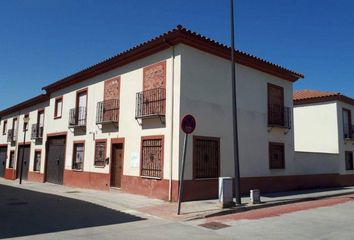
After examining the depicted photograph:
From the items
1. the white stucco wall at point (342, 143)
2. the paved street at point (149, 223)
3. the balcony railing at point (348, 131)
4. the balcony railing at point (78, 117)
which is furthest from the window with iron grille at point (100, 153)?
the balcony railing at point (348, 131)

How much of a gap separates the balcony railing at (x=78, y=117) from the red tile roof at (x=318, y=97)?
14.6m

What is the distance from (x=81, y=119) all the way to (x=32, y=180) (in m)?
8.52

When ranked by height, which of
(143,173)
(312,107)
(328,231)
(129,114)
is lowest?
(328,231)

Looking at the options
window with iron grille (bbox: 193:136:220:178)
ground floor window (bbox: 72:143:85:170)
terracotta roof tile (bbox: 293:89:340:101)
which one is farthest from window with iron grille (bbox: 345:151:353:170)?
ground floor window (bbox: 72:143:85:170)

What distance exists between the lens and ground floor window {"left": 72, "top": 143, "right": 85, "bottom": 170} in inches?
747

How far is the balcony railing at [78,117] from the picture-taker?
18878 mm

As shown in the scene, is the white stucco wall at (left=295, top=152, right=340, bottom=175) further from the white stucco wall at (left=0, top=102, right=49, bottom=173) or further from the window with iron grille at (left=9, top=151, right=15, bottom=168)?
the window with iron grille at (left=9, top=151, right=15, bottom=168)

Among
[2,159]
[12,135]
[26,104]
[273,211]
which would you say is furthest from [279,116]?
[2,159]

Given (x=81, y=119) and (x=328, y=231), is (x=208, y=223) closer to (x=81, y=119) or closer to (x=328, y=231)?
(x=328, y=231)

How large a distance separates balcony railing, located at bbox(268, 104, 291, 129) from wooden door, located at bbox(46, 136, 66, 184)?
39.4 feet

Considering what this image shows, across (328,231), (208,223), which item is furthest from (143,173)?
(328,231)

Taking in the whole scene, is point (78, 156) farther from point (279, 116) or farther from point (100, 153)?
point (279, 116)

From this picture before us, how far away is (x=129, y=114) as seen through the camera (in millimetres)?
15492

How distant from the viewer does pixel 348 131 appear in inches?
947
